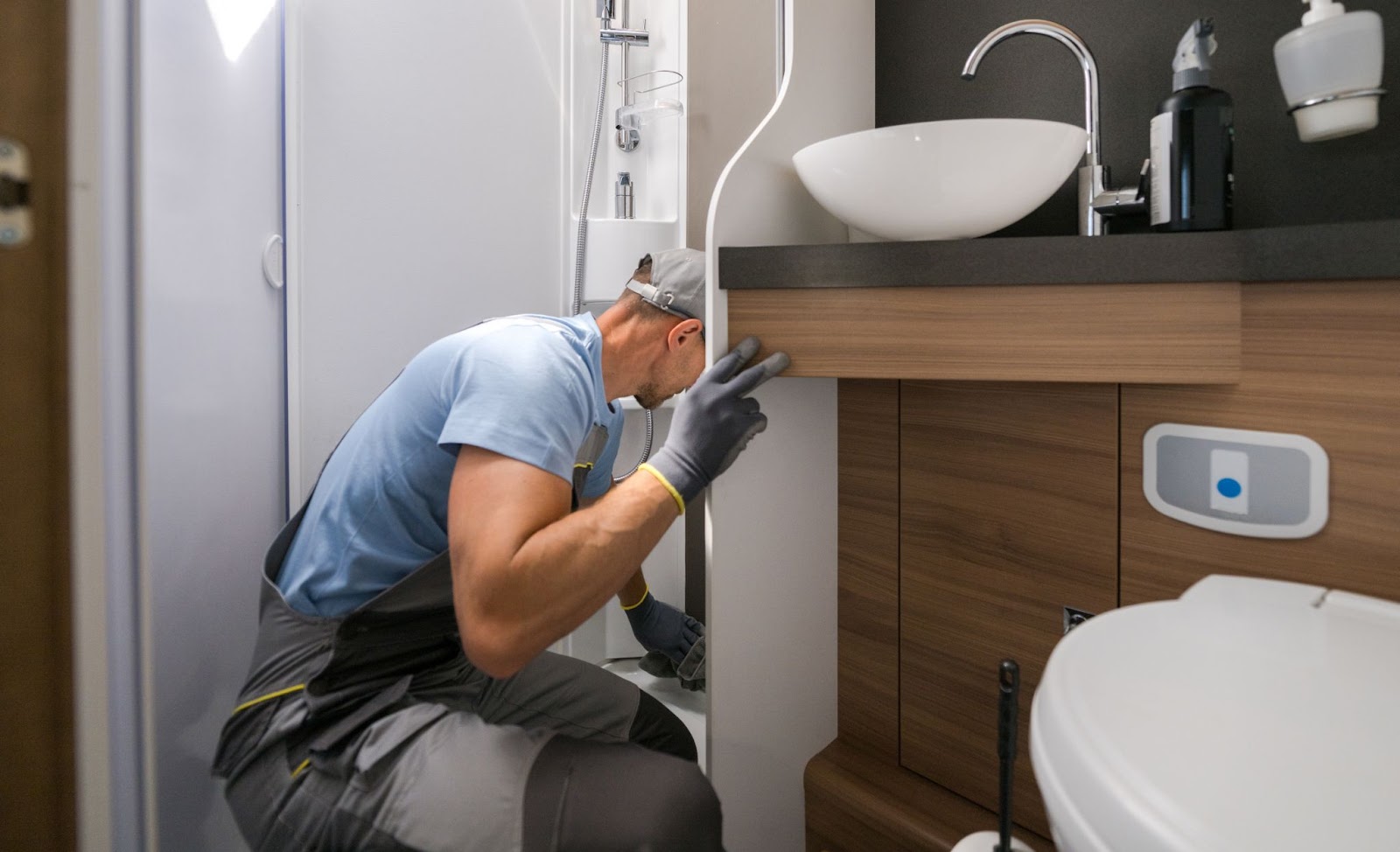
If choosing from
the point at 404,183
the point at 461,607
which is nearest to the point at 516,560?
the point at 461,607

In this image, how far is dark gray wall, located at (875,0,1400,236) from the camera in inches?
33.8

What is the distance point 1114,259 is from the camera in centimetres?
77

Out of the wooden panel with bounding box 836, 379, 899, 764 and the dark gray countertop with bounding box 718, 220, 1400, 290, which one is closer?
the dark gray countertop with bounding box 718, 220, 1400, 290

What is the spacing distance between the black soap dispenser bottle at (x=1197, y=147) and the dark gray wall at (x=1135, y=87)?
0.43 feet

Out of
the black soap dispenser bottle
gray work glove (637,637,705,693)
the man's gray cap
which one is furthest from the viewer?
gray work glove (637,637,705,693)

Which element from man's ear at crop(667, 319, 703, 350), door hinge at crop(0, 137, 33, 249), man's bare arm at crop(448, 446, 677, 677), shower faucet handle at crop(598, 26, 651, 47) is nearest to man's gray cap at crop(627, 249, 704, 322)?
man's ear at crop(667, 319, 703, 350)

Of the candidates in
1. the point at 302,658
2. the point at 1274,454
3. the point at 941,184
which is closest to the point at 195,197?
the point at 302,658

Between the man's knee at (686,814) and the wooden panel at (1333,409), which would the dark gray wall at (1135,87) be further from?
the man's knee at (686,814)

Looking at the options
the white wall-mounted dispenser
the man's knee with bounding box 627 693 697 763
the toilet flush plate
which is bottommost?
the man's knee with bounding box 627 693 697 763

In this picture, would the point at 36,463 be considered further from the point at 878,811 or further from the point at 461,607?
the point at 878,811

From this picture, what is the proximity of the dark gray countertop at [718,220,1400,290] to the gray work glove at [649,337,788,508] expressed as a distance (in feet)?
0.37

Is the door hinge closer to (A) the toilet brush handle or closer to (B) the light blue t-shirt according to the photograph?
(B) the light blue t-shirt

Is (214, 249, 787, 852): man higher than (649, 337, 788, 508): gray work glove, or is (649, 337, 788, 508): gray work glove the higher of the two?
(649, 337, 788, 508): gray work glove

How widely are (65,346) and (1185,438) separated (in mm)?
1022
